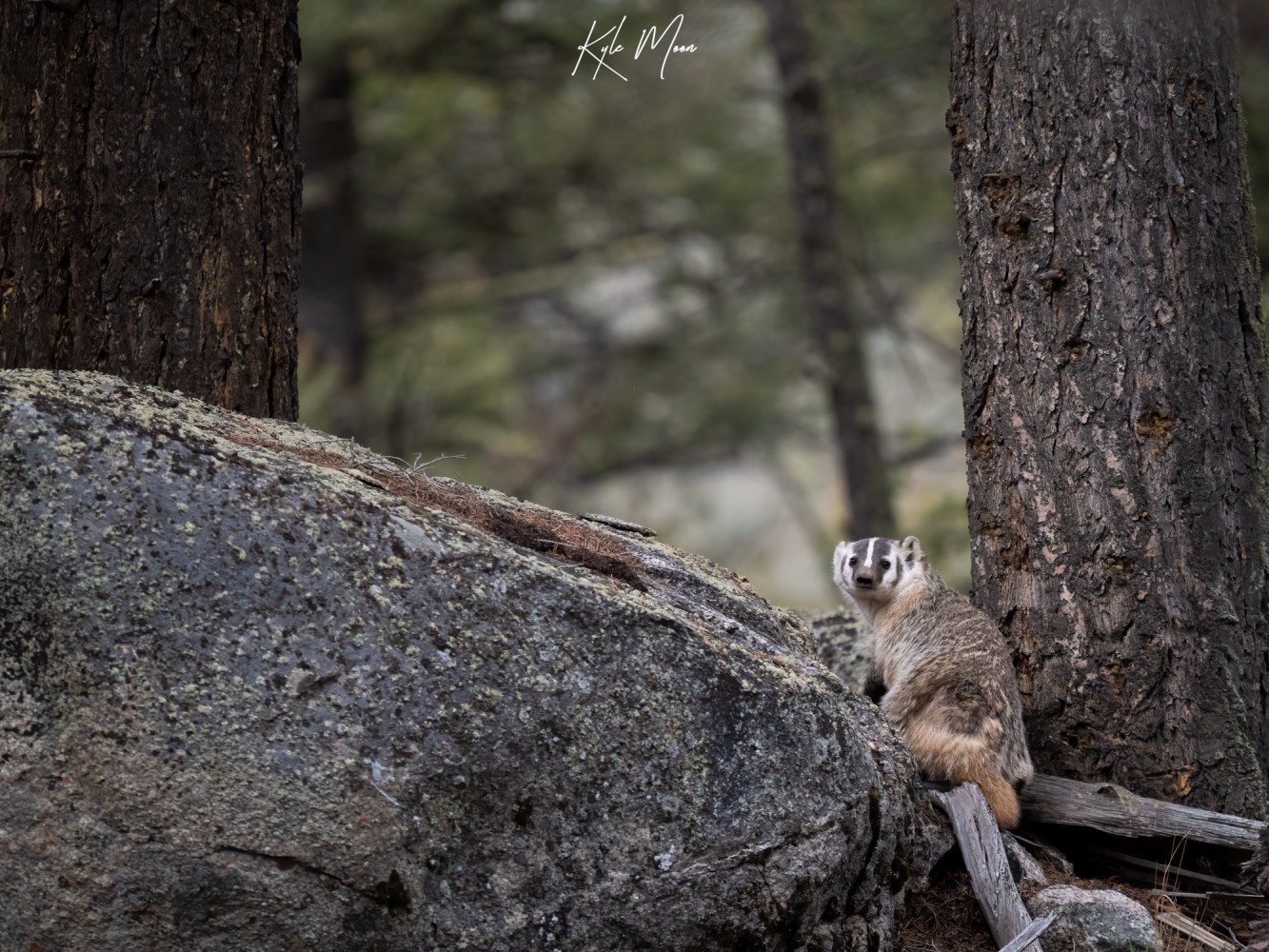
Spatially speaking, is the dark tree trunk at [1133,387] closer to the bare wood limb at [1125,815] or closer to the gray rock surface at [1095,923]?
the bare wood limb at [1125,815]

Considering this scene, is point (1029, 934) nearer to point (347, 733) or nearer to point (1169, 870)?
point (1169, 870)

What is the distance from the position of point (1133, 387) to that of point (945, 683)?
142 centimetres

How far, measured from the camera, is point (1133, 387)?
5309 millimetres

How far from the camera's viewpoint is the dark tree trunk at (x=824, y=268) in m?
13.1

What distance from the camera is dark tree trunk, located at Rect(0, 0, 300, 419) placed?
4.87m

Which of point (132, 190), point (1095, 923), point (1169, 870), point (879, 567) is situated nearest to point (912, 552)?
point (879, 567)

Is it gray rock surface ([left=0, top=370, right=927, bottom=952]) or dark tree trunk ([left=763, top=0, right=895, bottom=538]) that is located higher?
dark tree trunk ([left=763, top=0, right=895, bottom=538])

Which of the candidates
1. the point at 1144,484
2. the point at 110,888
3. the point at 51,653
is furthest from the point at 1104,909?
the point at 51,653

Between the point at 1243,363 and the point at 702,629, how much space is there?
9.16ft

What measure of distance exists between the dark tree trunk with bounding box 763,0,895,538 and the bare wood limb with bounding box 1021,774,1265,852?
7.68 meters

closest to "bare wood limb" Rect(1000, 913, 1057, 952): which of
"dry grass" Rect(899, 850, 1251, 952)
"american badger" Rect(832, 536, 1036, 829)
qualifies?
"dry grass" Rect(899, 850, 1251, 952)

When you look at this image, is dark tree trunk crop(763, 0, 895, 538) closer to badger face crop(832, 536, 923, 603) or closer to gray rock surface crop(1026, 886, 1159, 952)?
badger face crop(832, 536, 923, 603)

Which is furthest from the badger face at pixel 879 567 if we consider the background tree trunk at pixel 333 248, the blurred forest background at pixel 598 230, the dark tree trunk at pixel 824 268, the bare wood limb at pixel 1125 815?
the background tree trunk at pixel 333 248

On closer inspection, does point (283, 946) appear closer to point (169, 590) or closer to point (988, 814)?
point (169, 590)
